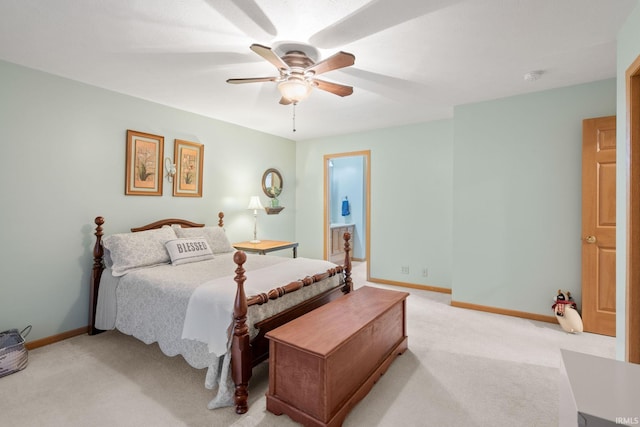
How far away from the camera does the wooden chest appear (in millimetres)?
1720

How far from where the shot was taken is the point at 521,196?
3525mm

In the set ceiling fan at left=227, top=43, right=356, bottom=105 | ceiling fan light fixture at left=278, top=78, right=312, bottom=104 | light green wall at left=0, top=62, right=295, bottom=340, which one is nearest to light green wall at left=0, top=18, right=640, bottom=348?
light green wall at left=0, top=62, right=295, bottom=340

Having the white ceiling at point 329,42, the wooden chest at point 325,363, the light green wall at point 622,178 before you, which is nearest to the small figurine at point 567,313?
the light green wall at point 622,178

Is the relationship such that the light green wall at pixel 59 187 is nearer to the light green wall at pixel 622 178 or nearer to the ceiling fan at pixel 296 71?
the ceiling fan at pixel 296 71

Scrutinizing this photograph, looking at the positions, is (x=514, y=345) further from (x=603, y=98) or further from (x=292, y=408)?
(x=603, y=98)

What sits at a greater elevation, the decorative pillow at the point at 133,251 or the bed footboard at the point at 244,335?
the decorative pillow at the point at 133,251

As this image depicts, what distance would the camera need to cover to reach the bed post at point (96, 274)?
3.04 metres

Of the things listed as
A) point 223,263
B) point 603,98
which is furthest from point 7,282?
point 603,98

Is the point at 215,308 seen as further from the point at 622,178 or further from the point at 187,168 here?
the point at 622,178

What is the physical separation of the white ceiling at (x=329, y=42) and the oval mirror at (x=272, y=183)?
6.09 ft

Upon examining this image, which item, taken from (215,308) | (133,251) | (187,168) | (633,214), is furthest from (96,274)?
(633,214)

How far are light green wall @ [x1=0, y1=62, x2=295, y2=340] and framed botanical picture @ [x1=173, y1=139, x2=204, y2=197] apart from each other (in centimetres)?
12

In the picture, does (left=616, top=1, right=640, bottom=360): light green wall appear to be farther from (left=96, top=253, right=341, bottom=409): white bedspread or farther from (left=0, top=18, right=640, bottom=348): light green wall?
(left=96, top=253, right=341, bottom=409): white bedspread

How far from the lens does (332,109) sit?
155 inches
